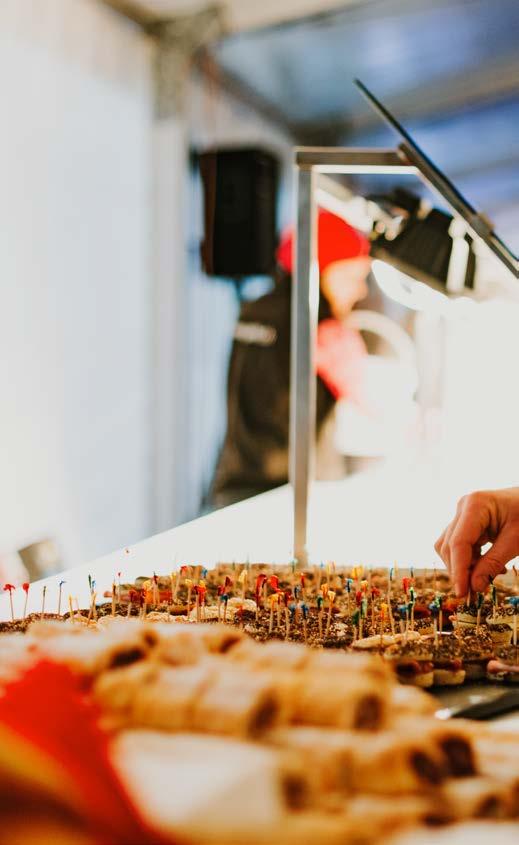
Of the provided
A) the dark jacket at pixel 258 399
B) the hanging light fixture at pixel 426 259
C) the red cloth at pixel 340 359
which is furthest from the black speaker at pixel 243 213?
the hanging light fixture at pixel 426 259

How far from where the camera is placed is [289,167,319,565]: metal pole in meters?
1.93

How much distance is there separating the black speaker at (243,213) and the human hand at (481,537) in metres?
3.85

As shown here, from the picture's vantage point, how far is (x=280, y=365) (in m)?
5.94

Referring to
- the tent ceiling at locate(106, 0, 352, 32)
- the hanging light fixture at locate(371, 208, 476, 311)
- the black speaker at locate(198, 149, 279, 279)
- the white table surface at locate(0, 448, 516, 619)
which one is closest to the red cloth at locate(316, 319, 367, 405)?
the black speaker at locate(198, 149, 279, 279)

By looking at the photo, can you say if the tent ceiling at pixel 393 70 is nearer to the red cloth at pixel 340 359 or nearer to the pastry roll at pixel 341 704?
the pastry roll at pixel 341 704

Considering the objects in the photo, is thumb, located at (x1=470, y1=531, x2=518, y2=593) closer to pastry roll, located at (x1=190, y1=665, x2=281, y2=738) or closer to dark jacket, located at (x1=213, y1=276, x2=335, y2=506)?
pastry roll, located at (x1=190, y1=665, x2=281, y2=738)

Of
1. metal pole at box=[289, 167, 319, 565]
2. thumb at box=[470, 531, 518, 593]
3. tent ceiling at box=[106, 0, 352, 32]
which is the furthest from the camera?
tent ceiling at box=[106, 0, 352, 32]

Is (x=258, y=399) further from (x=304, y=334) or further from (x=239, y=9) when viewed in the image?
(x=304, y=334)

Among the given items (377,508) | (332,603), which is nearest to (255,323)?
(377,508)

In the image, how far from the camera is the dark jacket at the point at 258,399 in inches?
229

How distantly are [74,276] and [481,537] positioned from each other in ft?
12.6

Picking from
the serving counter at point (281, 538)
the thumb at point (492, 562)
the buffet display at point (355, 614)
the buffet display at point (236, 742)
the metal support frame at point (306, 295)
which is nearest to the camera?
the buffet display at point (236, 742)

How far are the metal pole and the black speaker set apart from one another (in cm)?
330

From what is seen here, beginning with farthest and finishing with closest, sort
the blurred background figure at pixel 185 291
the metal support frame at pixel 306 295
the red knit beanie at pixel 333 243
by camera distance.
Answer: the red knit beanie at pixel 333 243 → the blurred background figure at pixel 185 291 → the metal support frame at pixel 306 295
